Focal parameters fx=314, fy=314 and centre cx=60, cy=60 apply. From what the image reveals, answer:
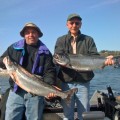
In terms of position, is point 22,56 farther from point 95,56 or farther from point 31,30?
point 95,56

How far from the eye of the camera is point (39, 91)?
5758 mm

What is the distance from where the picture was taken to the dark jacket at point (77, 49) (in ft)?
20.1

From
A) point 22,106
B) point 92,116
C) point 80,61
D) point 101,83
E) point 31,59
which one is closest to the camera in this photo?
point 92,116

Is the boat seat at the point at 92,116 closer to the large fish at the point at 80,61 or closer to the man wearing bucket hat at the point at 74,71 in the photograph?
the man wearing bucket hat at the point at 74,71

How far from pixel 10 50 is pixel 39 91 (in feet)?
3.12

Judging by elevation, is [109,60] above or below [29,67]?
above

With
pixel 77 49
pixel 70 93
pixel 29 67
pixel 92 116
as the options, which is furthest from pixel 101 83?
pixel 92 116

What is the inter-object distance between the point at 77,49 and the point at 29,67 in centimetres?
109

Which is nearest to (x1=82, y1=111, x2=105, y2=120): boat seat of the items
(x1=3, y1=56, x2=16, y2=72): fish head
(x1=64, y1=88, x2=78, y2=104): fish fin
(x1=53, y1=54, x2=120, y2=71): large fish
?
(x1=64, y1=88, x2=78, y2=104): fish fin

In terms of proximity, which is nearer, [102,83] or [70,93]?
[70,93]

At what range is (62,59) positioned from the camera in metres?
6.14

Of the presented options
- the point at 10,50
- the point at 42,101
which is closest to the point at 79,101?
the point at 42,101

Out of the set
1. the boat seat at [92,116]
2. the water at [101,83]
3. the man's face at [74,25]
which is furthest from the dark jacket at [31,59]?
the water at [101,83]

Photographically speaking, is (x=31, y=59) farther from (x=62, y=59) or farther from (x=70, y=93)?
(x=70, y=93)
